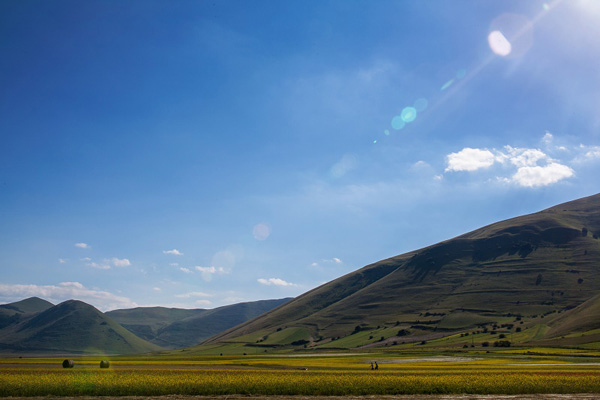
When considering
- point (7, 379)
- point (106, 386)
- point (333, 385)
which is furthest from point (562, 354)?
point (7, 379)

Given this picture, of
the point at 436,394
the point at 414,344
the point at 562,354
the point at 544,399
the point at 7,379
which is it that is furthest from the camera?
the point at 414,344

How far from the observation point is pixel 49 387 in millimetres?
41281

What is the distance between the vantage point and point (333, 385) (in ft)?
136

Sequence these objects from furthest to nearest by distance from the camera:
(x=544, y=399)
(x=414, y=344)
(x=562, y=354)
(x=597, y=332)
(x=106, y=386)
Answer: (x=414, y=344)
(x=597, y=332)
(x=562, y=354)
(x=106, y=386)
(x=544, y=399)

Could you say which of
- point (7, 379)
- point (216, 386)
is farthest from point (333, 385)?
point (7, 379)

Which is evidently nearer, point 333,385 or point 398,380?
point 333,385

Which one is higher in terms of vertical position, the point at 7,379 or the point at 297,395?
the point at 7,379

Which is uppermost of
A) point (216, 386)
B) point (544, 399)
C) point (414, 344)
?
point (216, 386)

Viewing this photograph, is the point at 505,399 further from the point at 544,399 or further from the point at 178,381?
the point at 178,381

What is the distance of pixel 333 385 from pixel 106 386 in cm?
2309

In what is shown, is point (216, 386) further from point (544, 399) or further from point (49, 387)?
point (544, 399)

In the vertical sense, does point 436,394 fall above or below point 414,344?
above

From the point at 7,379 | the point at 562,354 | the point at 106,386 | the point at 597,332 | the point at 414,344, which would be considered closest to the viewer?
the point at 106,386

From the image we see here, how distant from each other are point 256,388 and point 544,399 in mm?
26347
